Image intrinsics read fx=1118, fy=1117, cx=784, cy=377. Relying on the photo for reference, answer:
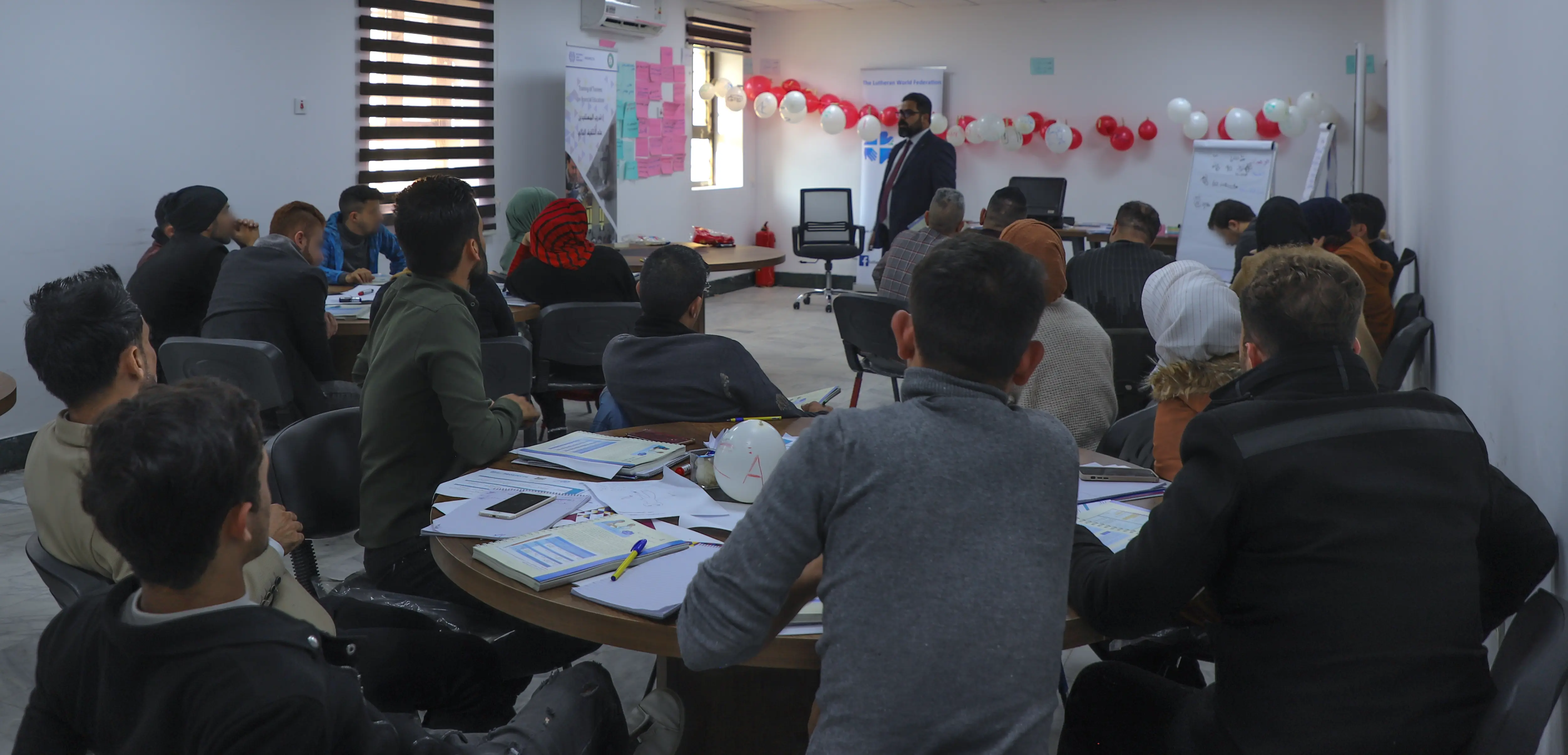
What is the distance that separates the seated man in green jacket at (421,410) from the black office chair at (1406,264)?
4336 millimetres

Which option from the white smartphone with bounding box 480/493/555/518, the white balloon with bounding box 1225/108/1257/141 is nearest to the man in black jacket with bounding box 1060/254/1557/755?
the white smartphone with bounding box 480/493/555/518

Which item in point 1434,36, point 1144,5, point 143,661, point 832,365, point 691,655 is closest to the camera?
point 143,661

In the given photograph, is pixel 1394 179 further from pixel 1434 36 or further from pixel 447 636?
pixel 447 636

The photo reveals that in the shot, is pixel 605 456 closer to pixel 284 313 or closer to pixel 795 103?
pixel 284 313

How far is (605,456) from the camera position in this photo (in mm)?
2203

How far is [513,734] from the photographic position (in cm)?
143

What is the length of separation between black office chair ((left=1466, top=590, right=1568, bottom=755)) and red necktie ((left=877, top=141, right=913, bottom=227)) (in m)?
6.22

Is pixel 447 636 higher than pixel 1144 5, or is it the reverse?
pixel 1144 5

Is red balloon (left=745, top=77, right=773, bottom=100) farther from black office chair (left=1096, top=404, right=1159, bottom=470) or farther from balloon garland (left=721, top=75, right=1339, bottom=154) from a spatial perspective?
black office chair (left=1096, top=404, right=1159, bottom=470)

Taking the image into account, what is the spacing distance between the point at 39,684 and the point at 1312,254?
63.3 inches

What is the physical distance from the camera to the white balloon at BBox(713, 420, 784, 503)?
1872mm

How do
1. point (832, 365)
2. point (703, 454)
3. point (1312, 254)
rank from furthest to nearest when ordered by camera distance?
point (832, 365) < point (703, 454) < point (1312, 254)

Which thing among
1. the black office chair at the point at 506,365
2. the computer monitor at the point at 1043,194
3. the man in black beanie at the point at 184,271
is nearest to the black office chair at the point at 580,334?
the black office chair at the point at 506,365

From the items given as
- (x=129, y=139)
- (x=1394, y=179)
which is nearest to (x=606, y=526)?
(x=129, y=139)
